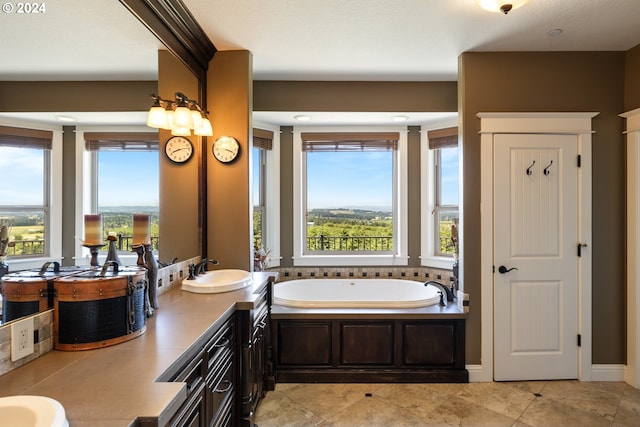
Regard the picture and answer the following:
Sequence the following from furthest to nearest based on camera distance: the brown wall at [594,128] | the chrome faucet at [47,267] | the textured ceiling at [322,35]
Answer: the brown wall at [594,128], the textured ceiling at [322,35], the chrome faucet at [47,267]

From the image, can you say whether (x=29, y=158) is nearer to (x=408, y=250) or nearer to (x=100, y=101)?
(x=100, y=101)

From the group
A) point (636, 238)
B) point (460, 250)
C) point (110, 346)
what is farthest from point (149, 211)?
point (636, 238)

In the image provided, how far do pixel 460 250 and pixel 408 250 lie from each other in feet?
4.04

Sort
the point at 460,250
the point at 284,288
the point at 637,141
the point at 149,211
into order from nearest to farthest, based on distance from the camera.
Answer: the point at 149,211
the point at 637,141
the point at 460,250
the point at 284,288

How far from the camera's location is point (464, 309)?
2.79 metres

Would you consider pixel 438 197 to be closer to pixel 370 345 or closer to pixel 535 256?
pixel 535 256

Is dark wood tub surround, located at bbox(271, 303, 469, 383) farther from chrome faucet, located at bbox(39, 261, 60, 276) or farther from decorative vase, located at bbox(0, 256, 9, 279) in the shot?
decorative vase, located at bbox(0, 256, 9, 279)

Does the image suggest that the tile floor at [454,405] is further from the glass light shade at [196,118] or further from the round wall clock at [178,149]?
the glass light shade at [196,118]

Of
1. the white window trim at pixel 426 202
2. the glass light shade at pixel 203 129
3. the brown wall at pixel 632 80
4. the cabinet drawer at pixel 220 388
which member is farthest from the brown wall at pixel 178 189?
the brown wall at pixel 632 80

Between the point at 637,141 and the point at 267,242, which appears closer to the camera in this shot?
the point at 637,141

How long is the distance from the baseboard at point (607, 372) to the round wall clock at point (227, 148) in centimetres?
343

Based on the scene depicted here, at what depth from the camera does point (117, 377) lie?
1.02m

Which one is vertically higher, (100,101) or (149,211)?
(100,101)

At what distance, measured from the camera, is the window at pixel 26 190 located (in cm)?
115
